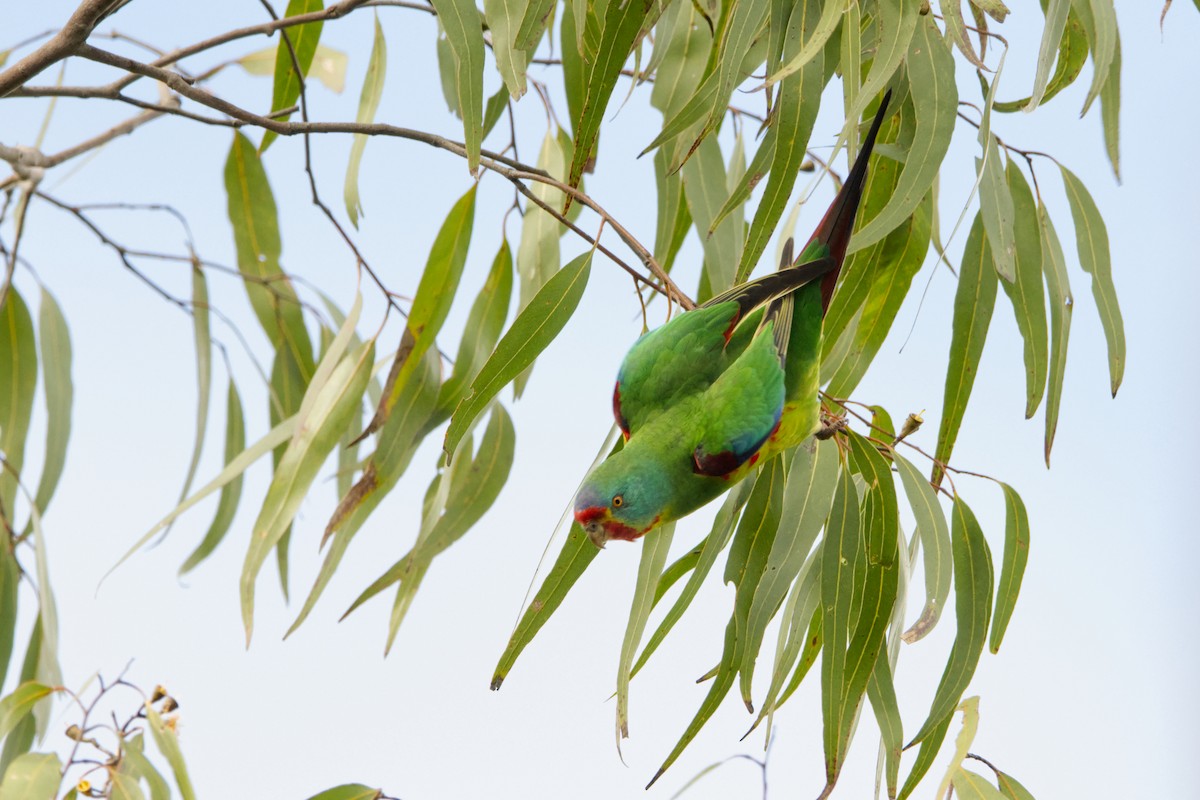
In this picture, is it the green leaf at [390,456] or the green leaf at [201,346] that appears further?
the green leaf at [201,346]

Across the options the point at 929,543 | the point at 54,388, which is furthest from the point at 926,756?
the point at 54,388

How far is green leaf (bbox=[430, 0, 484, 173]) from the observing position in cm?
147

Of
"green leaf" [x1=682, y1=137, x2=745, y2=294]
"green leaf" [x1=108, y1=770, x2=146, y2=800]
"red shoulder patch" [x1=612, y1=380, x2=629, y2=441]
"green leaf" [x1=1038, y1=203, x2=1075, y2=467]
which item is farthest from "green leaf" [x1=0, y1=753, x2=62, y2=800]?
"green leaf" [x1=1038, y1=203, x2=1075, y2=467]

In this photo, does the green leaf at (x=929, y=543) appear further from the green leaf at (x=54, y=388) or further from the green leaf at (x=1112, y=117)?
the green leaf at (x=54, y=388)

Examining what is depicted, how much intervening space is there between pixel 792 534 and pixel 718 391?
0.26m

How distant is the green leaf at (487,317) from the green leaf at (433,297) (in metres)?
0.11

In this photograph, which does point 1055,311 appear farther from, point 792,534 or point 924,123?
point 792,534

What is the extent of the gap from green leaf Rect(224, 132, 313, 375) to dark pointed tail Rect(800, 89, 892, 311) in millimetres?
1339

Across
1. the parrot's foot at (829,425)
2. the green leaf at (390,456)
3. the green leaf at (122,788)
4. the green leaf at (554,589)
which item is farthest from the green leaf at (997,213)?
the green leaf at (122,788)

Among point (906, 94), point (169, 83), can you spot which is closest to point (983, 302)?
point (906, 94)

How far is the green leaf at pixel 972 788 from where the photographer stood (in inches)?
72.3

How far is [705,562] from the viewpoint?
1774 millimetres

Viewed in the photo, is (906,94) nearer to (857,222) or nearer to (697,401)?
(857,222)

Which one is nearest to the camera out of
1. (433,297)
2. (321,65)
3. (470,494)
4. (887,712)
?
(887,712)
